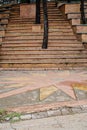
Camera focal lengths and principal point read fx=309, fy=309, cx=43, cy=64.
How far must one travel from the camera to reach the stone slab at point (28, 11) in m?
15.2

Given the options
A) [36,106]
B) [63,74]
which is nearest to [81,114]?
[36,106]

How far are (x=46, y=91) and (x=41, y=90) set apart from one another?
0.15 m

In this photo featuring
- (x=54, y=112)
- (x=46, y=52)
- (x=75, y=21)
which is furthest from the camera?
(x=75, y=21)

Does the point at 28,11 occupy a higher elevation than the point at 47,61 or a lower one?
higher

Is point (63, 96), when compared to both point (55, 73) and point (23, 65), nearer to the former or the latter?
point (55, 73)

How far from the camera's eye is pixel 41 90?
7.99 m

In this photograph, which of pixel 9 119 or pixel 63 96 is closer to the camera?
pixel 9 119

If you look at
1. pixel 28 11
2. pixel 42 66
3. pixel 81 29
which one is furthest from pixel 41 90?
pixel 28 11

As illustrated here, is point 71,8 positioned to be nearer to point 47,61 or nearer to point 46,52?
point 46,52

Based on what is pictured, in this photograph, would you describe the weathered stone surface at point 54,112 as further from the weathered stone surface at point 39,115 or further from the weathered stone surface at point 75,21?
the weathered stone surface at point 75,21

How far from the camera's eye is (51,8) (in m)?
16.1

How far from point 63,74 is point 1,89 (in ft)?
9.64

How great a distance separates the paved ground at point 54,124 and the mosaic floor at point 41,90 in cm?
53

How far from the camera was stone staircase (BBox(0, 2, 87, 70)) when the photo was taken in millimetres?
11977
